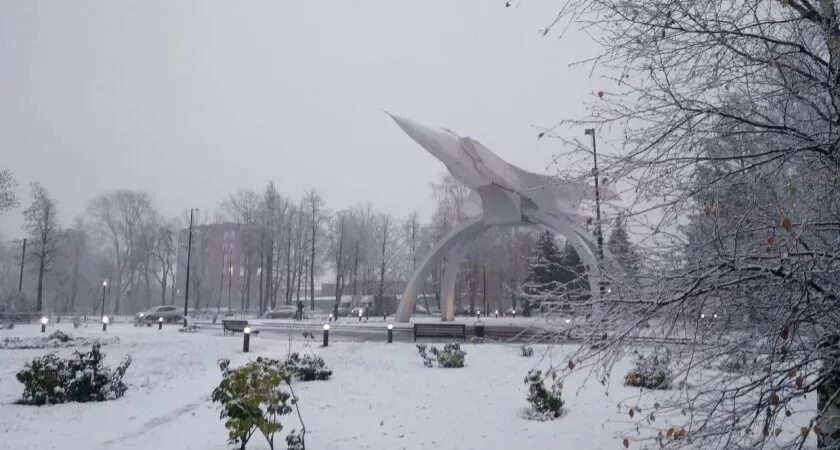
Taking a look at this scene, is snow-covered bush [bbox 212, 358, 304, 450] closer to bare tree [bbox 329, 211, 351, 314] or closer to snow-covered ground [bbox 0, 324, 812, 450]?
snow-covered ground [bbox 0, 324, 812, 450]

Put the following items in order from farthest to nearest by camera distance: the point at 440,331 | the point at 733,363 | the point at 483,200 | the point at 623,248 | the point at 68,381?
the point at 483,200
the point at 440,331
the point at 68,381
the point at 623,248
the point at 733,363

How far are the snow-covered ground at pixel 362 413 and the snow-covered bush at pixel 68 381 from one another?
32cm

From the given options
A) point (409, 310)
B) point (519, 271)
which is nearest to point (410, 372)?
point (409, 310)

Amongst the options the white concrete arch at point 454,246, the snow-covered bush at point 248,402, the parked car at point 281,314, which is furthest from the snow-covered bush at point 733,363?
the parked car at point 281,314

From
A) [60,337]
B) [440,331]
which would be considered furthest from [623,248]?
[60,337]

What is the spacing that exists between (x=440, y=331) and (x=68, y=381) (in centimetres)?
1491

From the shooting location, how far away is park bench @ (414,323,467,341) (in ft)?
74.6

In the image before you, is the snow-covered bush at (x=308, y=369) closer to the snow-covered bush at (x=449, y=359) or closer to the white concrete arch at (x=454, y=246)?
the snow-covered bush at (x=449, y=359)

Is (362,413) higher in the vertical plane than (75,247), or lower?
lower

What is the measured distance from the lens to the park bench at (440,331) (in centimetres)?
2275

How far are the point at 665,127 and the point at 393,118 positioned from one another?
2629 centimetres

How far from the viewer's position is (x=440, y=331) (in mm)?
23031

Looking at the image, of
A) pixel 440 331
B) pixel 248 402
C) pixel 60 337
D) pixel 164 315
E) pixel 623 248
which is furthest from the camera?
pixel 164 315

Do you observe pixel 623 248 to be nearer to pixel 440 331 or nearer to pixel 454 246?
pixel 440 331
